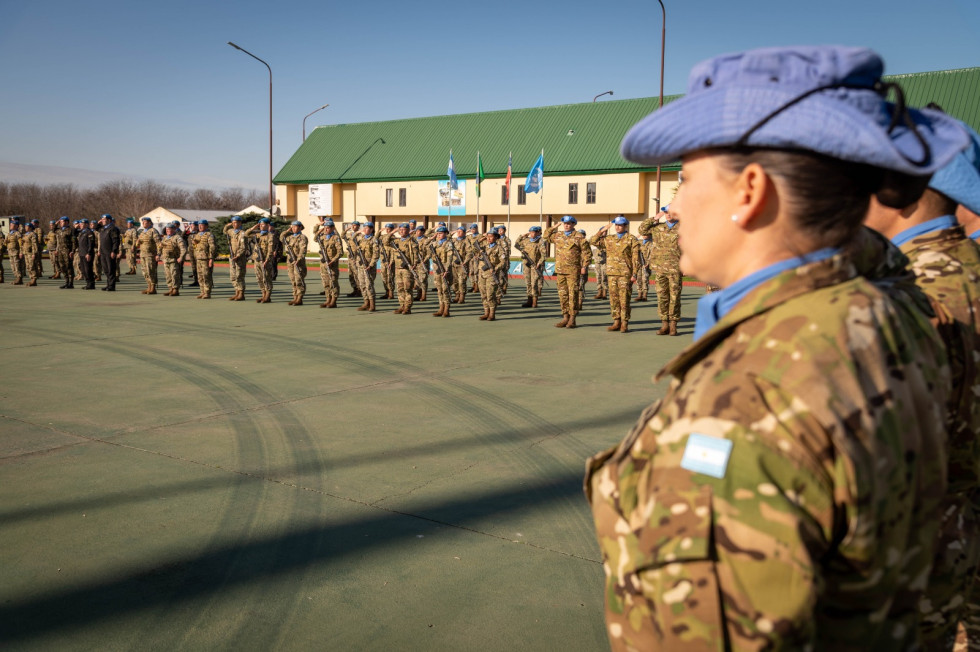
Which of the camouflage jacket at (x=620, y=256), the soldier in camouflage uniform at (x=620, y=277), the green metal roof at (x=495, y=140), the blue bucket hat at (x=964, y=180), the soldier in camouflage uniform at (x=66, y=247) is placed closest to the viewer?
the blue bucket hat at (x=964, y=180)

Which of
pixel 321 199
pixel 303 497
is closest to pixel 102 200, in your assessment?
pixel 321 199

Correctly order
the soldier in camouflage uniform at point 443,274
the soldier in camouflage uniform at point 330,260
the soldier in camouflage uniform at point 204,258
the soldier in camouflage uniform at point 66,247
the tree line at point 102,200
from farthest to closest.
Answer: the tree line at point 102,200 < the soldier in camouflage uniform at point 66,247 < the soldier in camouflage uniform at point 204,258 < the soldier in camouflage uniform at point 330,260 < the soldier in camouflage uniform at point 443,274

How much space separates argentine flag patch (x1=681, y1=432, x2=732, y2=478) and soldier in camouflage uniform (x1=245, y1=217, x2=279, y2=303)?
17.6 metres

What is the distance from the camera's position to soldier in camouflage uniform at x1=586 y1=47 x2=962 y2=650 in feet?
3.58

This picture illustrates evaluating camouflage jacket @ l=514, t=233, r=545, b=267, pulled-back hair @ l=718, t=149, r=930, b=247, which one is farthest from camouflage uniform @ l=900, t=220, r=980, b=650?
camouflage jacket @ l=514, t=233, r=545, b=267

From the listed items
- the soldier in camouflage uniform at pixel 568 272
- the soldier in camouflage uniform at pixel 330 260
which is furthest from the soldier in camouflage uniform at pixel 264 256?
the soldier in camouflage uniform at pixel 568 272

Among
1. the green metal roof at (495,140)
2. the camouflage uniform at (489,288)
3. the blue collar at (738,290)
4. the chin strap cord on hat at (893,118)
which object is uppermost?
the green metal roof at (495,140)

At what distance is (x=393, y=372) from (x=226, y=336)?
4218 mm

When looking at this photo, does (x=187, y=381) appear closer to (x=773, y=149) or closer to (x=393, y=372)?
(x=393, y=372)

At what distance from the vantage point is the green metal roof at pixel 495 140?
36344 millimetres

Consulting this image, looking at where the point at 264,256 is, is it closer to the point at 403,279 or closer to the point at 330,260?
the point at 330,260

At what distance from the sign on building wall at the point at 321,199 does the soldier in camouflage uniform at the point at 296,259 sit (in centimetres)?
3176

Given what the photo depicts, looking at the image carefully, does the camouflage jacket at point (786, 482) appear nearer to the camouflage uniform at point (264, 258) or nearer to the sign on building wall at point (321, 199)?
the camouflage uniform at point (264, 258)

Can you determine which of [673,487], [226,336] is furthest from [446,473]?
[226,336]
